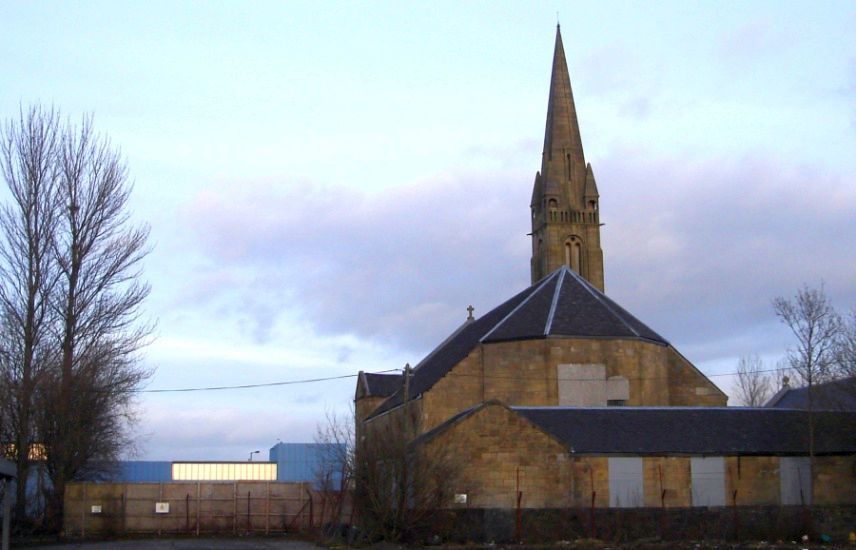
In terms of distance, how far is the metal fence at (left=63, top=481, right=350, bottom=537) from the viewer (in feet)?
131

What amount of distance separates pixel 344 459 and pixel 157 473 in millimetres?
53422

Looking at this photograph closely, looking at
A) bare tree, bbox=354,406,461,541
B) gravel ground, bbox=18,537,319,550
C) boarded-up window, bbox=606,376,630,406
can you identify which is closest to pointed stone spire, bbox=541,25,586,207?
boarded-up window, bbox=606,376,630,406

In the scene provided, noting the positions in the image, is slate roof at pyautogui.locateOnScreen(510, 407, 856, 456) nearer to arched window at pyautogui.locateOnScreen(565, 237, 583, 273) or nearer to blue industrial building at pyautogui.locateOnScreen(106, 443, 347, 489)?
arched window at pyautogui.locateOnScreen(565, 237, 583, 273)

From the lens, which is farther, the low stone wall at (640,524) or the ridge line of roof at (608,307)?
the ridge line of roof at (608,307)

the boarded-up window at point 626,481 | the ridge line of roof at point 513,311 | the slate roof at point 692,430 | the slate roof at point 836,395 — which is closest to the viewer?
the boarded-up window at point 626,481

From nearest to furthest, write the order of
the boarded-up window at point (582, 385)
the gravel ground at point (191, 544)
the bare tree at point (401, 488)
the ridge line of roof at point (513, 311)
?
the bare tree at point (401, 488)
the gravel ground at point (191, 544)
the boarded-up window at point (582, 385)
the ridge line of roof at point (513, 311)

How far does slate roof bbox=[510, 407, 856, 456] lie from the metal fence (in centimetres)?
941

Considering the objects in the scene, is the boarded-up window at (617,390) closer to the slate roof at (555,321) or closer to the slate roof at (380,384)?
the slate roof at (555,321)

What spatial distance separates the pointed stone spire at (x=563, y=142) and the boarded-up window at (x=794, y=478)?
39.6 meters

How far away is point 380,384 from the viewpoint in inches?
2488

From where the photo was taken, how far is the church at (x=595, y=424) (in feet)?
111

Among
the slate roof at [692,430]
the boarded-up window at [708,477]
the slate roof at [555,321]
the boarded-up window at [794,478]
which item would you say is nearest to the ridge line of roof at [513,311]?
the slate roof at [555,321]

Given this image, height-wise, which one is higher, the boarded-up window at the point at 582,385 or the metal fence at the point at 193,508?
the boarded-up window at the point at 582,385

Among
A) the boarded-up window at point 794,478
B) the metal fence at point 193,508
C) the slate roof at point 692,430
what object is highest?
the slate roof at point 692,430
